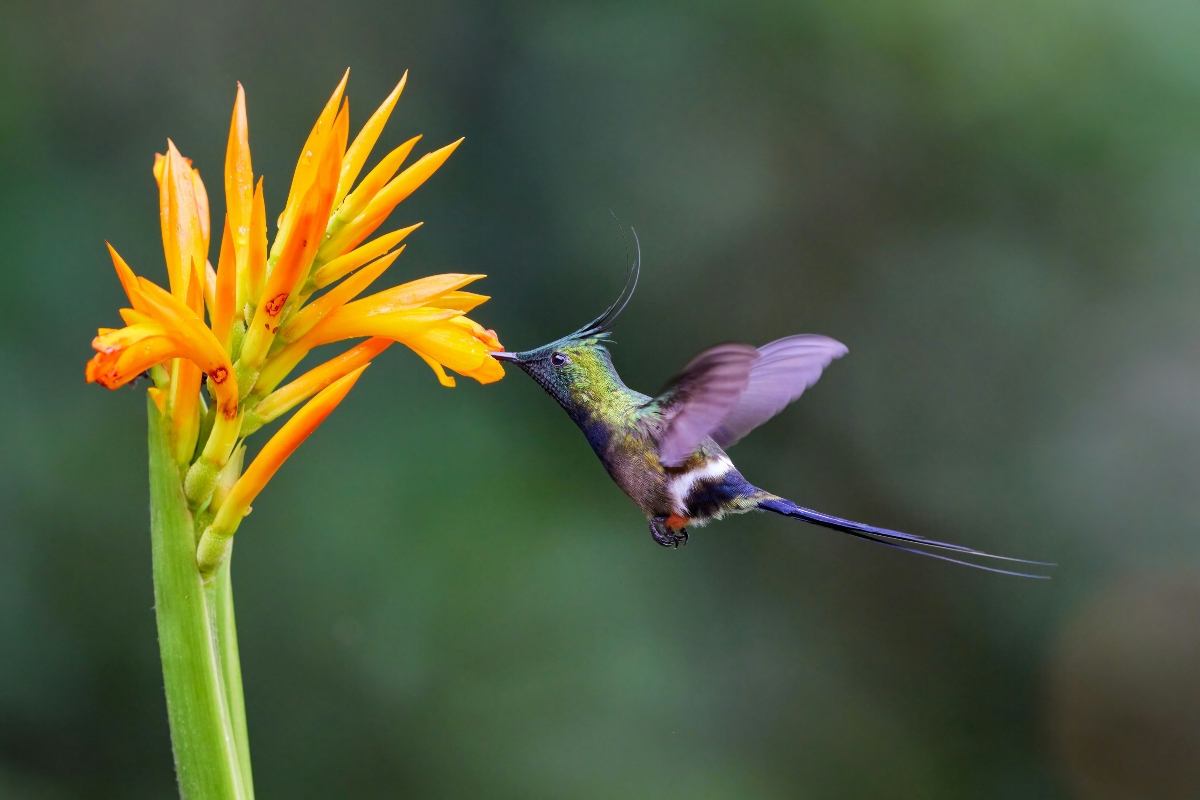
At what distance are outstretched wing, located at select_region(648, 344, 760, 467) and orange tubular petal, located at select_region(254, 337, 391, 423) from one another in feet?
1.23

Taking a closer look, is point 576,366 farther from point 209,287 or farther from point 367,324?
point 209,287

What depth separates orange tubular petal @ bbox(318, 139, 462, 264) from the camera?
1.03 m

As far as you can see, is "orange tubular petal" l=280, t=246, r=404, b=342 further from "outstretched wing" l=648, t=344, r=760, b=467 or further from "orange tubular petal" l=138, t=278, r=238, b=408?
"outstretched wing" l=648, t=344, r=760, b=467

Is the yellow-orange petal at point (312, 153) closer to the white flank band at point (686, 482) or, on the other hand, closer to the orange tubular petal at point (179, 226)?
the orange tubular petal at point (179, 226)

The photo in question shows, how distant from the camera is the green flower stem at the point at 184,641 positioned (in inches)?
38.3

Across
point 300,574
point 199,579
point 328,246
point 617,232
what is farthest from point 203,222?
point 617,232

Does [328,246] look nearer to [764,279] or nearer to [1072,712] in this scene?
[764,279]

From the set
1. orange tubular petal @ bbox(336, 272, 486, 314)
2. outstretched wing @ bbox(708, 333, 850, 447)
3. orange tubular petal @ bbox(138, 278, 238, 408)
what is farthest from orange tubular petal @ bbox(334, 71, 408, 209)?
outstretched wing @ bbox(708, 333, 850, 447)

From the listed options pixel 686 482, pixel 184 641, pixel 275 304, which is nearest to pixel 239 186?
pixel 275 304

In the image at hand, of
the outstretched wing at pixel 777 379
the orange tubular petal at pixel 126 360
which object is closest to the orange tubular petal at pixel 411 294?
the orange tubular petal at pixel 126 360

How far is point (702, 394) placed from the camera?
1.22 metres

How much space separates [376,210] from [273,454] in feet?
0.92

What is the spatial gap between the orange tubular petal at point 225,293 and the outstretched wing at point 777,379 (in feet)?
2.16

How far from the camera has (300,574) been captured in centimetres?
264
